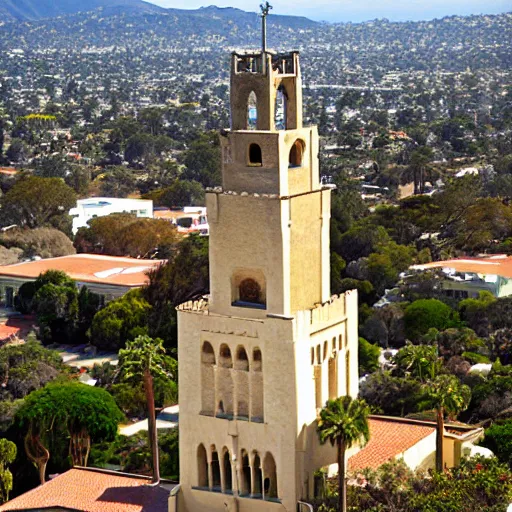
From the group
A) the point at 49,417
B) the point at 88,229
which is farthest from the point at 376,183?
the point at 49,417

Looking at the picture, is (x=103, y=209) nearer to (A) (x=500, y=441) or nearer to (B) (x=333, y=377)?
(A) (x=500, y=441)

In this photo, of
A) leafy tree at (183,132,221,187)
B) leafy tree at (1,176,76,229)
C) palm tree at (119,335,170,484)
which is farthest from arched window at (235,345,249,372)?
leafy tree at (183,132,221,187)

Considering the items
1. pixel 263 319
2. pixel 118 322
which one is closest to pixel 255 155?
pixel 263 319

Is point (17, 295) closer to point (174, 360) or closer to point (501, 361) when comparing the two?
point (174, 360)

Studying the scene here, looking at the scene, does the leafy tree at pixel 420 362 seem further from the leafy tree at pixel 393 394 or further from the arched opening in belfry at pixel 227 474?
the arched opening in belfry at pixel 227 474

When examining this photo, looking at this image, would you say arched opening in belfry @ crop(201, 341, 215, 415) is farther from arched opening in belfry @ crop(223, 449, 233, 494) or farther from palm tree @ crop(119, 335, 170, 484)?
palm tree @ crop(119, 335, 170, 484)

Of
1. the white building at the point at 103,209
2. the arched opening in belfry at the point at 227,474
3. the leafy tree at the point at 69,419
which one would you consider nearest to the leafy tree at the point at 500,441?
the arched opening in belfry at the point at 227,474
